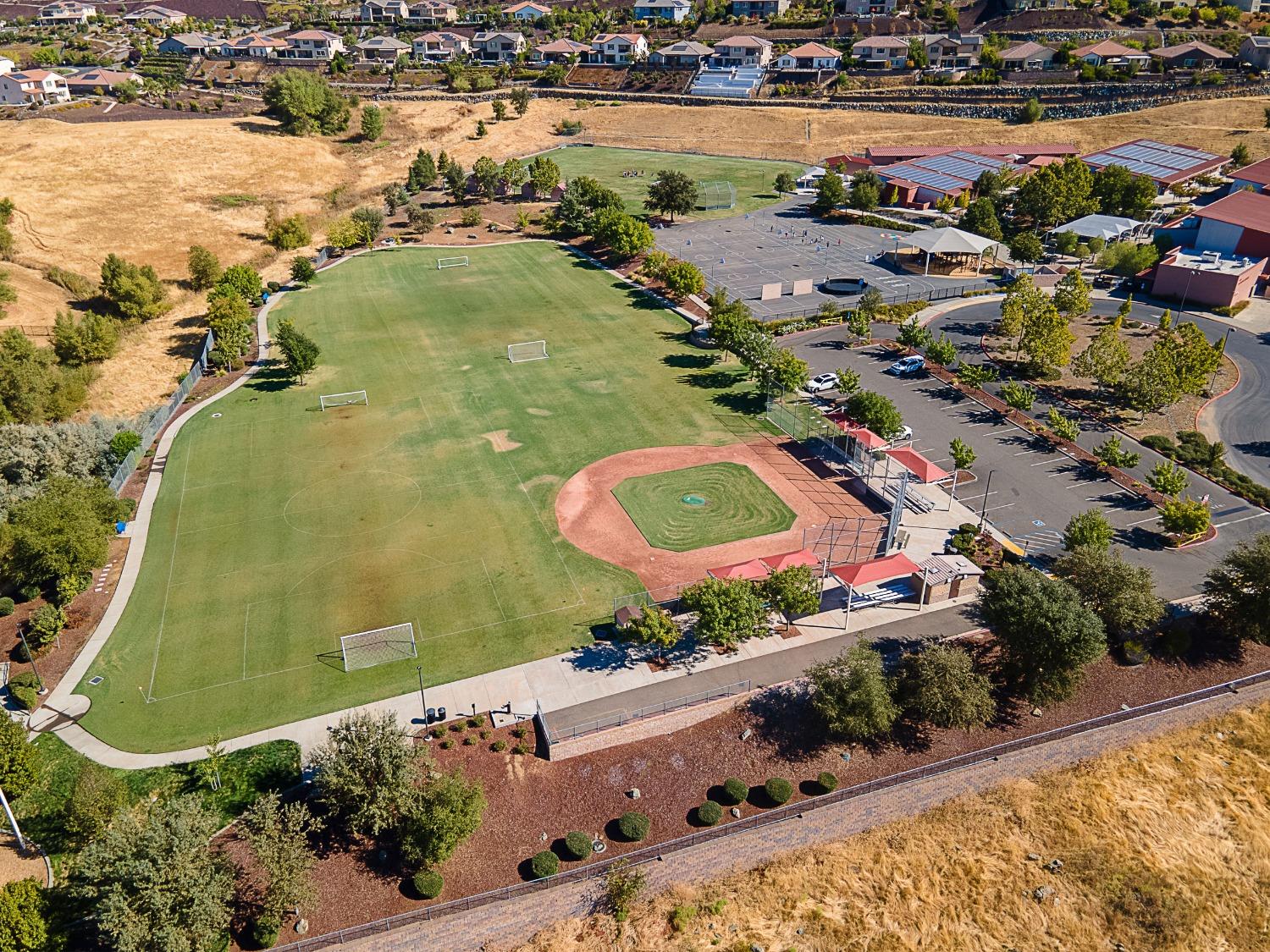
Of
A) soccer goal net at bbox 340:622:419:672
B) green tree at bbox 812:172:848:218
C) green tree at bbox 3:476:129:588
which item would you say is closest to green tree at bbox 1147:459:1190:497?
soccer goal net at bbox 340:622:419:672

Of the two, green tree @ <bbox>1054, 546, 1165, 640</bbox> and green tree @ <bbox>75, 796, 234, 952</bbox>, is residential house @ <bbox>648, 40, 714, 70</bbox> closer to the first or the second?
green tree @ <bbox>1054, 546, 1165, 640</bbox>

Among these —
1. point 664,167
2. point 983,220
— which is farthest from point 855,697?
point 664,167

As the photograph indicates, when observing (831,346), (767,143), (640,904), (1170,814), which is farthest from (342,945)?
(767,143)

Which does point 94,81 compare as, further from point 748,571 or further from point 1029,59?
point 748,571

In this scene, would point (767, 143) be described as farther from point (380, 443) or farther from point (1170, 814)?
point (1170, 814)

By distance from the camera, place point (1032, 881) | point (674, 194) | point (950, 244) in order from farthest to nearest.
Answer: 1. point (674, 194)
2. point (950, 244)
3. point (1032, 881)

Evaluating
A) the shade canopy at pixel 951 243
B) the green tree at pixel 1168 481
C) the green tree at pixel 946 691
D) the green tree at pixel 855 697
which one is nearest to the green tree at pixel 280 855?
the green tree at pixel 855 697
